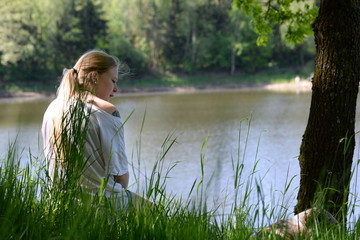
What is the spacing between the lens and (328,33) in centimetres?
396

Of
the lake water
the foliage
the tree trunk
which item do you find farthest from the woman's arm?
the foliage

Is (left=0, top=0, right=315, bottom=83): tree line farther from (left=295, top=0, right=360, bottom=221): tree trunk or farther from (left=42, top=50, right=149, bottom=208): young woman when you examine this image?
(left=42, top=50, right=149, bottom=208): young woman

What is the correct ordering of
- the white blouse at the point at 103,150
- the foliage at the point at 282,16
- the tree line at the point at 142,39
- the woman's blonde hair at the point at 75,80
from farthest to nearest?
the tree line at the point at 142,39, the foliage at the point at 282,16, the white blouse at the point at 103,150, the woman's blonde hair at the point at 75,80

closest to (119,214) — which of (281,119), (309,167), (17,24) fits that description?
(309,167)

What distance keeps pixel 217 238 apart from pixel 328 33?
181 cm

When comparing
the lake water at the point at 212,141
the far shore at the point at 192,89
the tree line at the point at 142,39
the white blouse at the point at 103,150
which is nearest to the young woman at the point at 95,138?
the white blouse at the point at 103,150

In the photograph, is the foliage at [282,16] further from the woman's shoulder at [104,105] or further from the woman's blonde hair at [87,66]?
the woman's shoulder at [104,105]

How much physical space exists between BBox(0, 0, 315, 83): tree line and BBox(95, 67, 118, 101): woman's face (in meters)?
42.8

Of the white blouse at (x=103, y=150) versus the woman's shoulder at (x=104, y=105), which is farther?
the woman's shoulder at (x=104, y=105)

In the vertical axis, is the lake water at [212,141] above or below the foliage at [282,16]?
below

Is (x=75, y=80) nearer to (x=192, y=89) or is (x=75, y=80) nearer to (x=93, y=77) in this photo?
(x=93, y=77)

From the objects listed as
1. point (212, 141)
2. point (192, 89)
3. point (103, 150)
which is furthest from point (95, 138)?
point (192, 89)

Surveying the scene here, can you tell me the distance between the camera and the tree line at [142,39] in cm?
4569

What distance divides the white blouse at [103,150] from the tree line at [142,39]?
4313cm
